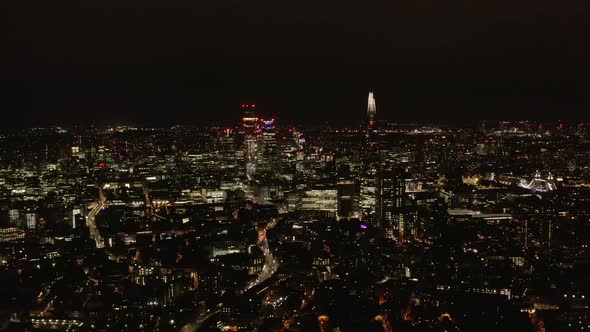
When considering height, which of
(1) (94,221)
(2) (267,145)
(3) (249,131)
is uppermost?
(3) (249,131)

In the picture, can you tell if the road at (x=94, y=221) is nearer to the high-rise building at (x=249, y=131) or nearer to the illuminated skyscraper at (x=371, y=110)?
the high-rise building at (x=249, y=131)

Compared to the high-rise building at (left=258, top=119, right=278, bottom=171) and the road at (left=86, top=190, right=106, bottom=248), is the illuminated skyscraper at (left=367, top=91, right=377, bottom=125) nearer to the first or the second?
the high-rise building at (left=258, top=119, right=278, bottom=171)

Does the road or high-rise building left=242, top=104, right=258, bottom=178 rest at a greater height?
high-rise building left=242, top=104, right=258, bottom=178

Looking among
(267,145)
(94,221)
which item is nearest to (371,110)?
(267,145)

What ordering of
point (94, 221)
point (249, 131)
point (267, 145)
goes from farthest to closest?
point (249, 131) < point (267, 145) < point (94, 221)

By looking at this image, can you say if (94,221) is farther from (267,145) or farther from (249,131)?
(249,131)

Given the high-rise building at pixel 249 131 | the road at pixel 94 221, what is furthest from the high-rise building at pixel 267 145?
the road at pixel 94 221

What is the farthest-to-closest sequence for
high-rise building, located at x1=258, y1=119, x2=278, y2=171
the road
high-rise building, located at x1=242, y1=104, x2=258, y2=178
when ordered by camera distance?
1. high-rise building, located at x1=242, y1=104, x2=258, y2=178
2. high-rise building, located at x1=258, y1=119, x2=278, y2=171
3. the road

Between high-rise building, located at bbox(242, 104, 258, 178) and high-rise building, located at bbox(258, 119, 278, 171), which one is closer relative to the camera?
high-rise building, located at bbox(258, 119, 278, 171)

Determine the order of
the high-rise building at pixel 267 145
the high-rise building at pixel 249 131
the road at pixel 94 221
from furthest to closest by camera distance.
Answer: the high-rise building at pixel 249 131
the high-rise building at pixel 267 145
the road at pixel 94 221

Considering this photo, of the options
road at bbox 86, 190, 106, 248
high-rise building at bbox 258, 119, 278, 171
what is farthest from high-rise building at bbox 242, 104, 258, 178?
road at bbox 86, 190, 106, 248

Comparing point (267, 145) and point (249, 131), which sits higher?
point (249, 131)

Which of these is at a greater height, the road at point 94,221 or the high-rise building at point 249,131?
the high-rise building at point 249,131
